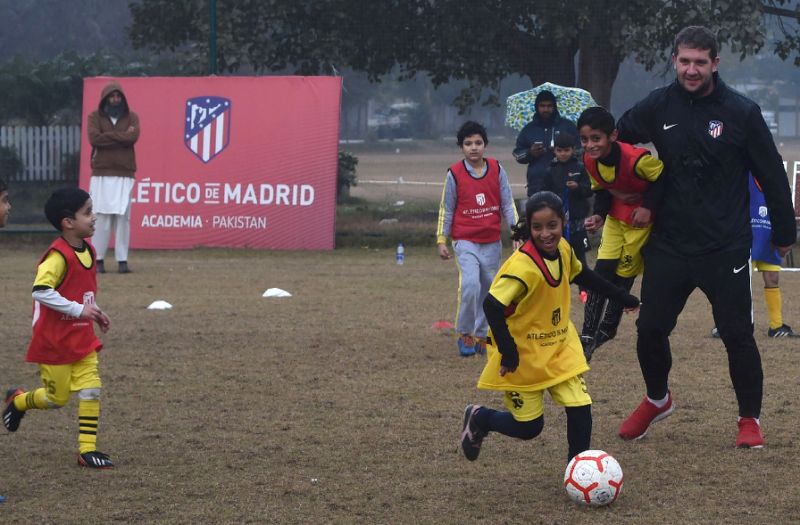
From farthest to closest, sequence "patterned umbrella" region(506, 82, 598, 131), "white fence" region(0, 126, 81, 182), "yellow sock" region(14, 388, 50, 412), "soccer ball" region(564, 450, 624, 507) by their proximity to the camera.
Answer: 1. "white fence" region(0, 126, 81, 182)
2. "patterned umbrella" region(506, 82, 598, 131)
3. "yellow sock" region(14, 388, 50, 412)
4. "soccer ball" region(564, 450, 624, 507)

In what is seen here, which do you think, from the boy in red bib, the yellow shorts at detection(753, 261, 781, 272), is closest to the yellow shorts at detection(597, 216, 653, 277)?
the boy in red bib

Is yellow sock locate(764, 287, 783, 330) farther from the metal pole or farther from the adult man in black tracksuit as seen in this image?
the metal pole

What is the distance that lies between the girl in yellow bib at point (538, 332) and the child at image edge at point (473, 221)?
337 centimetres

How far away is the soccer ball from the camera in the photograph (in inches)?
210

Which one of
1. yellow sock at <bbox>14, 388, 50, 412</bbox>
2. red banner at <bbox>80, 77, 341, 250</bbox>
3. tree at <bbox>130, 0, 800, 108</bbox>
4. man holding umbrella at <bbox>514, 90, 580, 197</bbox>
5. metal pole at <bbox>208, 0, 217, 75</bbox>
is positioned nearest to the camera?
yellow sock at <bbox>14, 388, 50, 412</bbox>

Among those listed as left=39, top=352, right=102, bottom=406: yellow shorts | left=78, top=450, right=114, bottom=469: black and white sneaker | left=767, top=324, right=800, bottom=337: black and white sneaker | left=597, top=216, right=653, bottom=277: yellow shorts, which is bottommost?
left=78, top=450, right=114, bottom=469: black and white sneaker

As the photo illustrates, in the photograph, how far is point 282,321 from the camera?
11.1 meters

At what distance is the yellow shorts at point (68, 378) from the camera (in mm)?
6148

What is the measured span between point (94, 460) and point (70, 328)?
0.63 metres

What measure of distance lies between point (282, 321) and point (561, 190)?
9.01 ft

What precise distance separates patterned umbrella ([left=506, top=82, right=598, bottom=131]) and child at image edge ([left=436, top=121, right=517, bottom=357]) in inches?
177

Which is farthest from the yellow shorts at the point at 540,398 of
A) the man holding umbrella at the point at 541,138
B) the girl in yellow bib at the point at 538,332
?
the man holding umbrella at the point at 541,138

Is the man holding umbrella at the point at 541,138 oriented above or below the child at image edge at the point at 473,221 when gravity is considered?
above

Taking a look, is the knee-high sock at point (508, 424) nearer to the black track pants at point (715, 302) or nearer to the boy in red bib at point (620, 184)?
the boy in red bib at point (620, 184)
